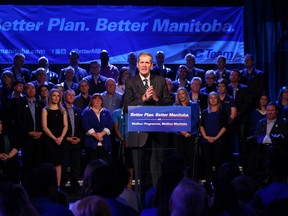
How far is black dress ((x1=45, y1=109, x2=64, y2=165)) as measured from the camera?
9.02 m

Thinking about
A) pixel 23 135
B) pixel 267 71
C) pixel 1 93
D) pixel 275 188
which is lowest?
pixel 275 188

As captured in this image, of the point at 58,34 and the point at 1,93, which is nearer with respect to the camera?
the point at 1,93

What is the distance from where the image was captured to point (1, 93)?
9898 millimetres

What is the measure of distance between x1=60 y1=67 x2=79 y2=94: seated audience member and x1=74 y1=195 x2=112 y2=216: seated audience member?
7.34 m

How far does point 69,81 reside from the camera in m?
10.7

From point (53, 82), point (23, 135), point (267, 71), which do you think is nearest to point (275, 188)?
point (23, 135)

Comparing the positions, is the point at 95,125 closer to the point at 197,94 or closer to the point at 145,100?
the point at 197,94

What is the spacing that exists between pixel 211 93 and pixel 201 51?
280 cm

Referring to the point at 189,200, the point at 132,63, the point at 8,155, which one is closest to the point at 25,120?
the point at 8,155

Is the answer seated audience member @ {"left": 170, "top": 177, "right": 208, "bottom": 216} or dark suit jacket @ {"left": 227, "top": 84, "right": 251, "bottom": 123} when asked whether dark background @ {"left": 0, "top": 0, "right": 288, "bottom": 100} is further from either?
seated audience member @ {"left": 170, "top": 177, "right": 208, "bottom": 216}

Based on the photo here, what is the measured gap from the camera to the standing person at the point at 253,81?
36.0ft

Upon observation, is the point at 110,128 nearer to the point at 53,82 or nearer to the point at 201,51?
the point at 53,82

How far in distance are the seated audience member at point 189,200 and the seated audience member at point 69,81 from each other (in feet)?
24.4

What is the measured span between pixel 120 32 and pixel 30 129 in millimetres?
3742
